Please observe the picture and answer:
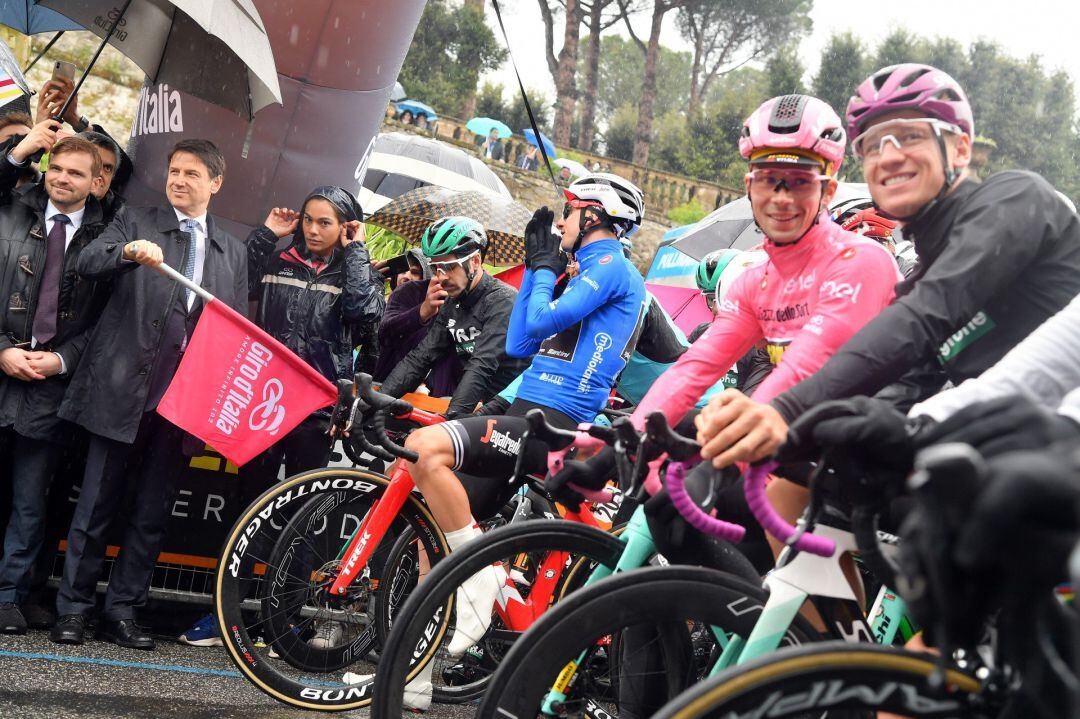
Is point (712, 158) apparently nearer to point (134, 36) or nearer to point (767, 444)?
point (134, 36)

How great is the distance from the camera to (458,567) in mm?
3244

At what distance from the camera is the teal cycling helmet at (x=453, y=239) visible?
5.92 m

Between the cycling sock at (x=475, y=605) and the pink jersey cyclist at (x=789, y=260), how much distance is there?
777 millimetres

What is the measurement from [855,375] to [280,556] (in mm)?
3044

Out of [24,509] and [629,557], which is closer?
[629,557]

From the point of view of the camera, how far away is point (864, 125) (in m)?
3.00

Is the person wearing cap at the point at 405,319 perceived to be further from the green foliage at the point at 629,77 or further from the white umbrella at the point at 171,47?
the green foliage at the point at 629,77

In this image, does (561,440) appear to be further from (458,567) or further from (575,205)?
(575,205)

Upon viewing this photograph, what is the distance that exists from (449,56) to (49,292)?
43745 millimetres

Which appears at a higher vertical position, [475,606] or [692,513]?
[692,513]

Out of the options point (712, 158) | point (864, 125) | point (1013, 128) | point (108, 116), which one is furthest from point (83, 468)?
point (1013, 128)

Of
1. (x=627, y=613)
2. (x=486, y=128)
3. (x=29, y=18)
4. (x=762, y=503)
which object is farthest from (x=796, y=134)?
(x=486, y=128)

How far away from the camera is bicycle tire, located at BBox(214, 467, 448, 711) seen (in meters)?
4.59

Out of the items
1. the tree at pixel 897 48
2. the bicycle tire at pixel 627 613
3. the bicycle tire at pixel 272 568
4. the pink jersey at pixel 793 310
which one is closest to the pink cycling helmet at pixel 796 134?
the pink jersey at pixel 793 310
